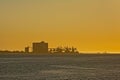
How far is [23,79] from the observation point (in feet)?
323

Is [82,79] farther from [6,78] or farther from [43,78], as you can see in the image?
[6,78]

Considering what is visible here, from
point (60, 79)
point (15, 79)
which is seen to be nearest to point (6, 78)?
point (15, 79)

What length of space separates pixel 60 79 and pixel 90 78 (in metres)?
6.71

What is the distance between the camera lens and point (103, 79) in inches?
3848

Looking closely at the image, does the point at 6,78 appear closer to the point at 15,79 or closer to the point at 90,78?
the point at 15,79

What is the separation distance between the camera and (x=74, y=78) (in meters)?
101

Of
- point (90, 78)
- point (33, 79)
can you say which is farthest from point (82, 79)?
point (33, 79)

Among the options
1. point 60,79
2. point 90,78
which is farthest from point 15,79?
point 90,78

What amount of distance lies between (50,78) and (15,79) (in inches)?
292

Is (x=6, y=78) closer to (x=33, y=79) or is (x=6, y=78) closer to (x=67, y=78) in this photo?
(x=33, y=79)

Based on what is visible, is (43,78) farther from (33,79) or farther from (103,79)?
(103,79)

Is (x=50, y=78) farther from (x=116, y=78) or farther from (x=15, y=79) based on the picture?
(x=116, y=78)

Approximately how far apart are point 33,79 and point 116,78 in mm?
16780

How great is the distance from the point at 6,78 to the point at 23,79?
5.21m
